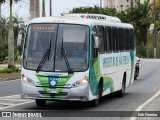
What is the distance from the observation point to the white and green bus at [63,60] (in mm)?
16734

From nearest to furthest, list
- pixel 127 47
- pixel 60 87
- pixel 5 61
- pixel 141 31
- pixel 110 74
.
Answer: pixel 60 87 < pixel 110 74 < pixel 127 47 < pixel 5 61 < pixel 141 31

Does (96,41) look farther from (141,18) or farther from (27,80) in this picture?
(141,18)

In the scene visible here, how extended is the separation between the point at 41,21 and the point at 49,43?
2.68 feet

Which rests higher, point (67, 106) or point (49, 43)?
point (49, 43)

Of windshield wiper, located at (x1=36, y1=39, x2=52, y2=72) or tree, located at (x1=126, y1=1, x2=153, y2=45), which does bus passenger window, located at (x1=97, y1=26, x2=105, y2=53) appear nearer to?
windshield wiper, located at (x1=36, y1=39, x2=52, y2=72)

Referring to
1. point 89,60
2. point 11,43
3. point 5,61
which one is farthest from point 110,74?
point 5,61

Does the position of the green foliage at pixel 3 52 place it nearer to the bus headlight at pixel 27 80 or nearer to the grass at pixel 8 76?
the grass at pixel 8 76

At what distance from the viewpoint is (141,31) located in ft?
296

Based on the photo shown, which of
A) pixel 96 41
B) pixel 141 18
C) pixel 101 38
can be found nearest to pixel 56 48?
pixel 96 41

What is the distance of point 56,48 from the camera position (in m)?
17.2

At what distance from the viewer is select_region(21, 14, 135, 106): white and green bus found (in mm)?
16734

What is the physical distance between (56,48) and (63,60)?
17.2 inches

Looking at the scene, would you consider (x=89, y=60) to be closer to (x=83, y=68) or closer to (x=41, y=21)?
(x=83, y=68)

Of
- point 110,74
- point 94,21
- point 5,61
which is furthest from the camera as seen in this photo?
point 5,61
